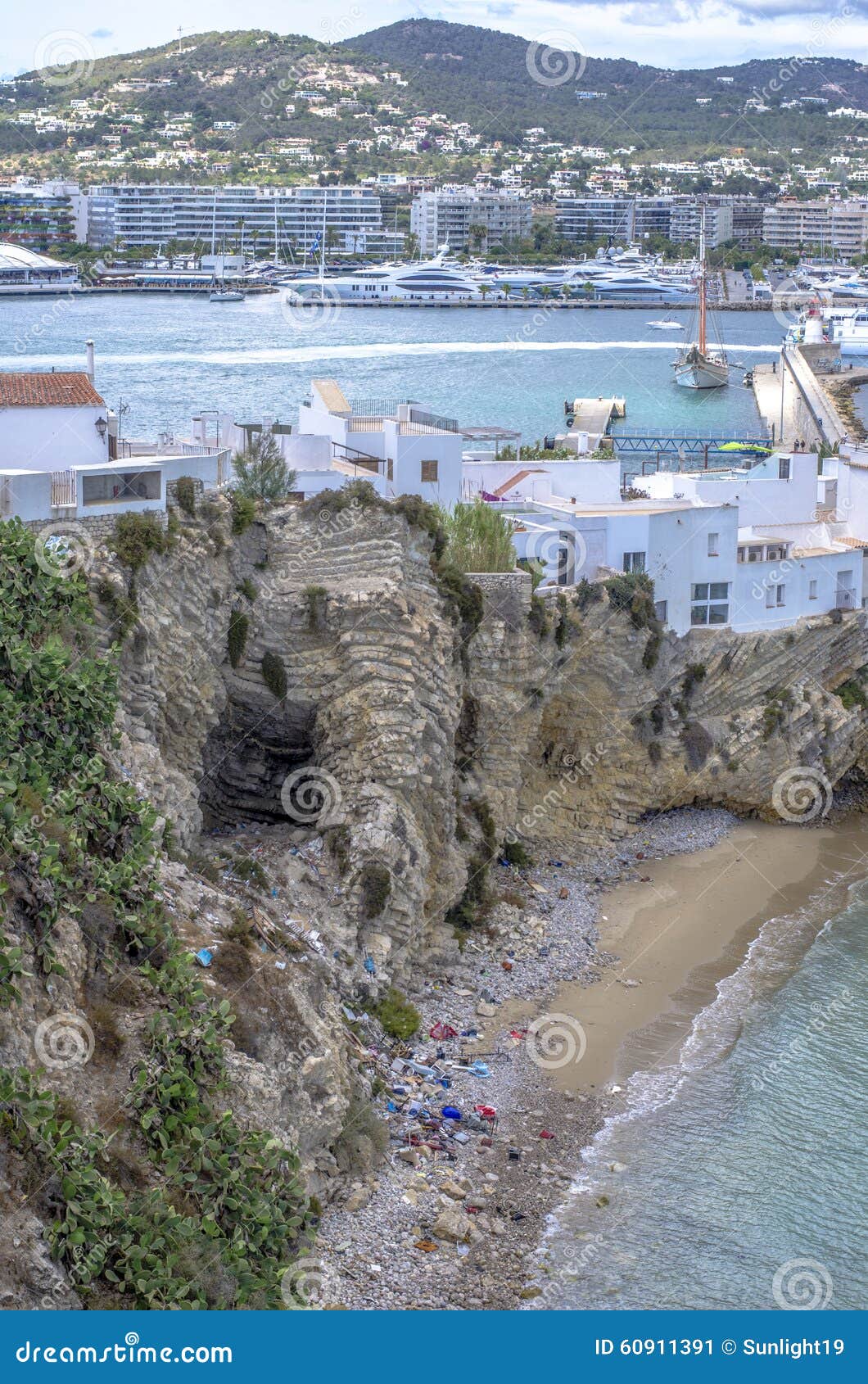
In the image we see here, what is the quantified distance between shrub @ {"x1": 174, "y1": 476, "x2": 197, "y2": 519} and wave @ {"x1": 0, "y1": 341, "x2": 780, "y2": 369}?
50716mm

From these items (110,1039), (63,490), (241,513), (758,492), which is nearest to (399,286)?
(758,492)

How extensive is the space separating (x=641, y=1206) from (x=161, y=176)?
139 meters

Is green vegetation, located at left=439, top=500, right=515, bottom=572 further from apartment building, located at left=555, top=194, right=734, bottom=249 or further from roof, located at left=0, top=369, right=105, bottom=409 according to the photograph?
apartment building, located at left=555, top=194, right=734, bottom=249

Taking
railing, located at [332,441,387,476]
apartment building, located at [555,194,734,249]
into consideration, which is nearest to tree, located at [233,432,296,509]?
railing, located at [332,441,387,476]

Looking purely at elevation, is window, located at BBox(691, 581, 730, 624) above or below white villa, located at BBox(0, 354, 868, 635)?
below

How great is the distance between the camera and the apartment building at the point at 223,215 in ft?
445

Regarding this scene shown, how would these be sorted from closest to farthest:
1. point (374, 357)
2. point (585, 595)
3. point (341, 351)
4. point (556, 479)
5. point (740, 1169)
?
point (740, 1169)
point (585, 595)
point (556, 479)
point (374, 357)
point (341, 351)

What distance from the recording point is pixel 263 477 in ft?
79.0

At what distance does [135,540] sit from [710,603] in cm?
1300

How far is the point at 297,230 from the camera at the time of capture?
143 m

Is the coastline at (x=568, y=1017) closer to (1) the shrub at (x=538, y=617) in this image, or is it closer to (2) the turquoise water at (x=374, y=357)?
(1) the shrub at (x=538, y=617)

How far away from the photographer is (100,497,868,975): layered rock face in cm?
2070

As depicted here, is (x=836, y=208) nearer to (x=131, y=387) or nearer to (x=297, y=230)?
(x=297, y=230)

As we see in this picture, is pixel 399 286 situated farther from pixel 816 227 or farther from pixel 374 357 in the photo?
pixel 816 227
